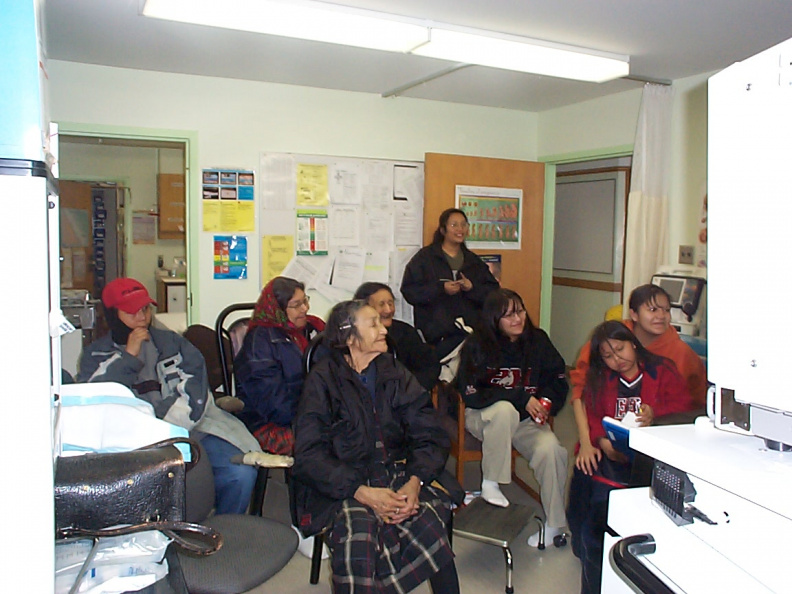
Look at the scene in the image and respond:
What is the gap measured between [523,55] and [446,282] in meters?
1.50

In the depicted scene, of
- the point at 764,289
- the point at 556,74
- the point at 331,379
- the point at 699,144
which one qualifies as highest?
the point at 556,74

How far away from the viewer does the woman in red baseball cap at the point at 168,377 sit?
107 inches

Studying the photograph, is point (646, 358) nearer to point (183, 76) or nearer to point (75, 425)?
point (75, 425)

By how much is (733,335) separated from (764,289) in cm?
9

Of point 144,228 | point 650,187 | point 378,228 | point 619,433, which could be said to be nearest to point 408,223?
point 378,228

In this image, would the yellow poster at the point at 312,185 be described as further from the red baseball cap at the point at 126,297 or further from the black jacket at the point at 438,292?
the red baseball cap at the point at 126,297

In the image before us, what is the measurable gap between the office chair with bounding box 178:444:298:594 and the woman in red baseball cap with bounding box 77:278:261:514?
476 mm

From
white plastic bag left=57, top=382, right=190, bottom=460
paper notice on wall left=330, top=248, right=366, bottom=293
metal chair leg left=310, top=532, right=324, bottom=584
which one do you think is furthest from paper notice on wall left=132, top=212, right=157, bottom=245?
white plastic bag left=57, top=382, right=190, bottom=460

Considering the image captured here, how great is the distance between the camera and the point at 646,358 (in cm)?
262

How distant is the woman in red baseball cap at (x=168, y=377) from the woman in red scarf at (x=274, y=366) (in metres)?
0.12

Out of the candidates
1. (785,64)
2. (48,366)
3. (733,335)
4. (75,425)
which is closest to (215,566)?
(75,425)

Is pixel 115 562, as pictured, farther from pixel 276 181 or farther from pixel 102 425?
pixel 276 181

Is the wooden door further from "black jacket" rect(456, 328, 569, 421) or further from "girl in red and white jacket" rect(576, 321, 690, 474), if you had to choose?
"girl in red and white jacket" rect(576, 321, 690, 474)

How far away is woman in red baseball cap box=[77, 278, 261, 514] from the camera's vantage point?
2.73 m
